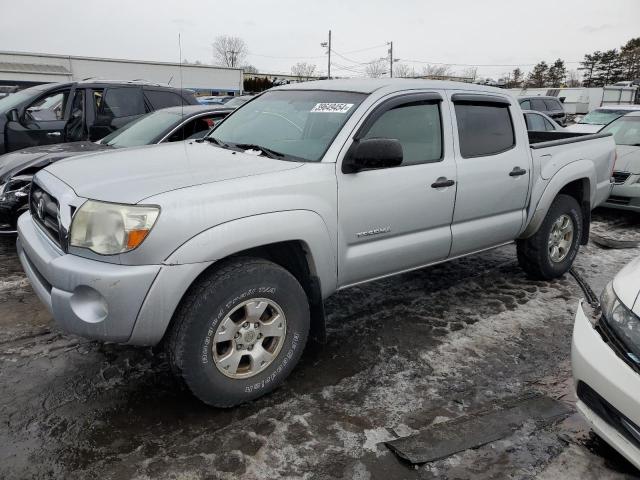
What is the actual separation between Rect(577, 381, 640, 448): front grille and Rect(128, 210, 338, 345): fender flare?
1579mm

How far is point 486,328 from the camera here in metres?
3.95

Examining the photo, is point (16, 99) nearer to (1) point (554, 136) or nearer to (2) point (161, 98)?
(2) point (161, 98)

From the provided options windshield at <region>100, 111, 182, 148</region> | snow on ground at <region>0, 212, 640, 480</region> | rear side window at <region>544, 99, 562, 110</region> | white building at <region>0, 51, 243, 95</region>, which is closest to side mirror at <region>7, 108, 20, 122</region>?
windshield at <region>100, 111, 182, 148</region>

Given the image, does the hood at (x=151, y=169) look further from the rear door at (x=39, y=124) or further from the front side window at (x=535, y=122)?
the front side window at (x=535, y=122)

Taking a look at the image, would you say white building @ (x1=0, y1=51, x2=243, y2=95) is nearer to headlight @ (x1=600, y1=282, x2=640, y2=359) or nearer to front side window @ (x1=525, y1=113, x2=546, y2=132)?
front side window @ (x1=525, y1=113, x2=546, y2=132)

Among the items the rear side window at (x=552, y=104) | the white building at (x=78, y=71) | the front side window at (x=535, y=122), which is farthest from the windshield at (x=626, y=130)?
the white building at (x=78, y=71)

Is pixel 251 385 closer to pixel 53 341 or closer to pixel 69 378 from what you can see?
pixel 69 378

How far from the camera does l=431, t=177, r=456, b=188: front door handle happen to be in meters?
3.50

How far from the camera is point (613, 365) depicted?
2166 millimetres

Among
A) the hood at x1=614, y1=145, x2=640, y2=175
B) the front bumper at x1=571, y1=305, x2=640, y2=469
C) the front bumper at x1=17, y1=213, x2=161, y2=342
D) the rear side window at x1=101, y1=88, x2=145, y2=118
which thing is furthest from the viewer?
the hood at x1=614, y1=145, x2=640, y2=175

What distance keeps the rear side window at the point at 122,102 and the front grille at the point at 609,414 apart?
674 cm

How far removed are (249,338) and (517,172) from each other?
105 inches

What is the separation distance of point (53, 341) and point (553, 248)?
439 cm

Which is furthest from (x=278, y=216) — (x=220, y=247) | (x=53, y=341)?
(x=53, y=341)
